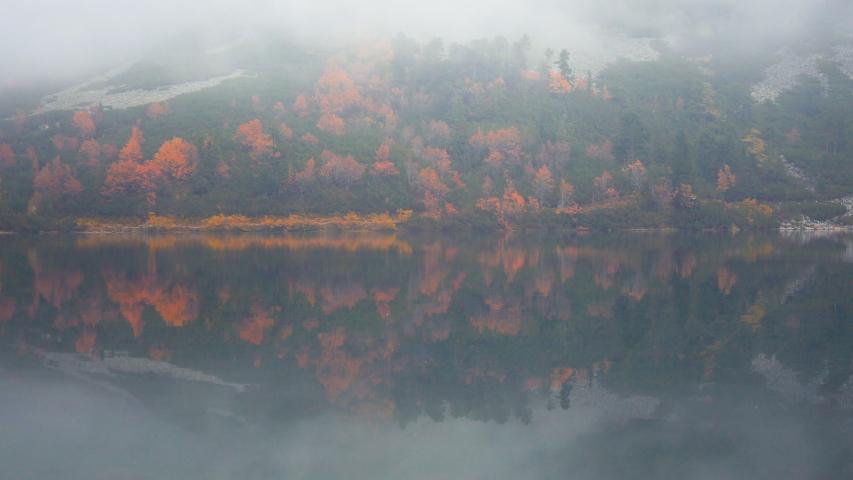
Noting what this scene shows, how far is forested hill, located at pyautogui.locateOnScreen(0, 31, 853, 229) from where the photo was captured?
57438 millimetres

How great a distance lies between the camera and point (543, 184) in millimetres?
61438

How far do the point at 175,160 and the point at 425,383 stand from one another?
59583mm

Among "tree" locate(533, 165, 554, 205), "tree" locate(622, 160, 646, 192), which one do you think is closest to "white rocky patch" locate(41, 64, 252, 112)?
"tree" locate(533, 165, 554, 205)

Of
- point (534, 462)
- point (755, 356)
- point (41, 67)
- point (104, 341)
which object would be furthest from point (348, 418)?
point (41, 67)

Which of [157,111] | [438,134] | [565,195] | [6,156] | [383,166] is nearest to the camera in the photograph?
[565,195]

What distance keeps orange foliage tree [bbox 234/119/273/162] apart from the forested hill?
0.22 meters

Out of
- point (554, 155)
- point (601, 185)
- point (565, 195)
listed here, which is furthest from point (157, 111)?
point (601, 185)

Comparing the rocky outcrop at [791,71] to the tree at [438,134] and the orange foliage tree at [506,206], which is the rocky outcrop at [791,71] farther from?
the orange foliage tree at [506,206]

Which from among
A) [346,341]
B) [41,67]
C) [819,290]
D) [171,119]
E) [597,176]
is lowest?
[597,176]

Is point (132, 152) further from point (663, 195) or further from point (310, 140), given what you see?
point (663, 195)

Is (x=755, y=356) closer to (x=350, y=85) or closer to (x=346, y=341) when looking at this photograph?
(x=346, y=341)

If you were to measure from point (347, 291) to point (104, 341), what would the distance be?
5.68 meters

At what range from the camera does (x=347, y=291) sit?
13.2 metres

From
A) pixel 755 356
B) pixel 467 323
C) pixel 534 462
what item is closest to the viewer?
pixel 534 462
